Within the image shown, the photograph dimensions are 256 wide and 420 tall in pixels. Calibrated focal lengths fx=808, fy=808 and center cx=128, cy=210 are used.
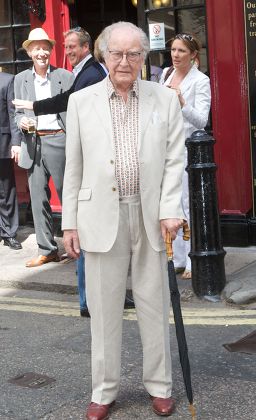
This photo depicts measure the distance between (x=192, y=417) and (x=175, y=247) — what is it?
295 centimetres

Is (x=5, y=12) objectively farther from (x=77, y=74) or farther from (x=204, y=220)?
(x=204, y=220)

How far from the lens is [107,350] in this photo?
13.1ft

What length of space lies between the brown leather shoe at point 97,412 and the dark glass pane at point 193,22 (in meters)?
4.55

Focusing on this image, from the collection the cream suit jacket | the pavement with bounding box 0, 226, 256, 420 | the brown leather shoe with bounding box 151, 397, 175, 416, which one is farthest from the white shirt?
the brown leather shoe with bounding box 151, 397, 175, 416

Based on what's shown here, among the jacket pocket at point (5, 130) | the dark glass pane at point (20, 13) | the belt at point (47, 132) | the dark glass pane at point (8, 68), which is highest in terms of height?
the dark glass pane at point (20, 13)

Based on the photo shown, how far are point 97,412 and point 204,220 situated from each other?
231 centimetres

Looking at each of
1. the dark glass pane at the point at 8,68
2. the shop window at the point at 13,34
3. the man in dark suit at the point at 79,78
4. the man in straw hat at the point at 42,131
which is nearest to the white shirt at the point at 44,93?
the man in straw hat at the point at 42,131

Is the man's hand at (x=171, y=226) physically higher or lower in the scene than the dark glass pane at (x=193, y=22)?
lower

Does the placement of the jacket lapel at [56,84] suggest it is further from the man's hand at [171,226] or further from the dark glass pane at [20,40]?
the man's hand at [171,226]

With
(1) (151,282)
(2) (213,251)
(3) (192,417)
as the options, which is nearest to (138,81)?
(1) (151,282)

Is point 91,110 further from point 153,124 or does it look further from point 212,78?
point 212,78

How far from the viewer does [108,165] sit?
12.6 feet

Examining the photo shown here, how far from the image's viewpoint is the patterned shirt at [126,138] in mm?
3873

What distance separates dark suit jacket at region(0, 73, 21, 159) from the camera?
802 centimetres
